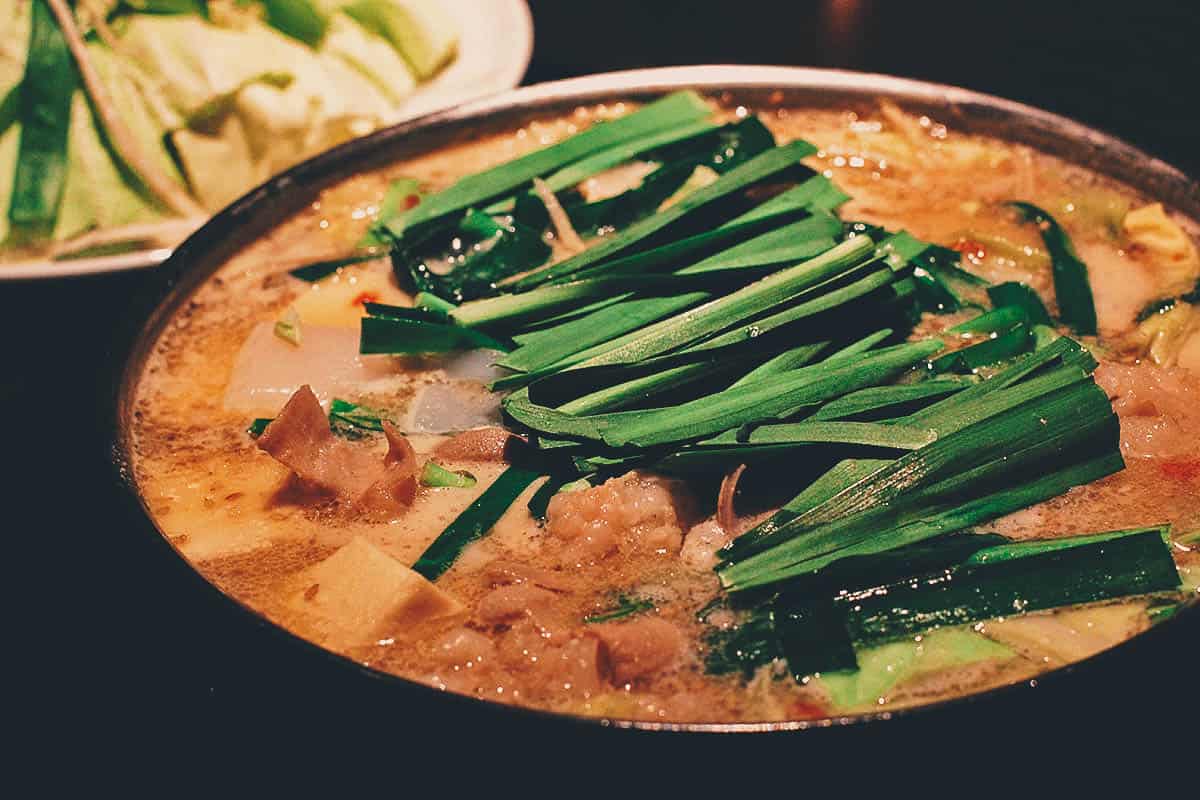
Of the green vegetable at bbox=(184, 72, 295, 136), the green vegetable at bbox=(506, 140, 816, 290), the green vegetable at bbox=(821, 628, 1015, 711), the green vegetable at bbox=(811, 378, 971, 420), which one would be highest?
the green vegetable at bbox=(184, 72, 295, 136)

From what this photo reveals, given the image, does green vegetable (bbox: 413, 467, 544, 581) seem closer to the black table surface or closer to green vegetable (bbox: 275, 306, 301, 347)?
the black table surface

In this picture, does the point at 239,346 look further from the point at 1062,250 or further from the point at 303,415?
the point at 1062,250

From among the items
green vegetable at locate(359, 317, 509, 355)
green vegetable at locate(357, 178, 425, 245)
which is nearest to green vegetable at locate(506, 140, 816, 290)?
green vegetable at locate(359, 317, 509, 355)

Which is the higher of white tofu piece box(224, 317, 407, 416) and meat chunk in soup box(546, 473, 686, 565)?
white tofu piece box(224, 317, 407, 416)

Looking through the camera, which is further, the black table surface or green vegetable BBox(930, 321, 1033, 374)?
green vegetable BBox(930, 321, 1033, 374)

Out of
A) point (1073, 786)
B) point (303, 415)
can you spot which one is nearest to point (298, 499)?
point (303, 415)

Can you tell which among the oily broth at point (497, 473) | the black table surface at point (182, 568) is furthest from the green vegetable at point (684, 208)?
the black table surface at point (182, 568)
